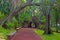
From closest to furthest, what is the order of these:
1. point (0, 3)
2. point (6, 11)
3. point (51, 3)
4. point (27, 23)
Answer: point (51, 3) < point (0, 3) < point (6, 11) < point (27, 23)

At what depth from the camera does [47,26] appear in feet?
90.0

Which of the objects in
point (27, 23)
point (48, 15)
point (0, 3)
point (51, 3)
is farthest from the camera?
point (27, 23)

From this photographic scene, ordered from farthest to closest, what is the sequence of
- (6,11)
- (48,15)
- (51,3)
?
1. (6,11)
2. (48,15)
3. (51,3)

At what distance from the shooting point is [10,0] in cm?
2775

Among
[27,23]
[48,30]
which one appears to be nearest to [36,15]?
[27,23]

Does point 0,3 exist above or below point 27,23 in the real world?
above

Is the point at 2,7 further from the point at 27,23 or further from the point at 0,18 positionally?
the point at 27,23

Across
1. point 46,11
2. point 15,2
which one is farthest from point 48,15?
point 15,2

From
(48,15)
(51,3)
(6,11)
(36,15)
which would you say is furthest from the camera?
(36,15)

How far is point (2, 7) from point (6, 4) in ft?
3.60

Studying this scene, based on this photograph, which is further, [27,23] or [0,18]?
[27,23]

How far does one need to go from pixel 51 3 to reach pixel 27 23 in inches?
1479

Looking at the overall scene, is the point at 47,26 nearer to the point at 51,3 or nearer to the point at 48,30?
the point at 48,30

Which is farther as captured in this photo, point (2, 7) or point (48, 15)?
point (2, 7)
